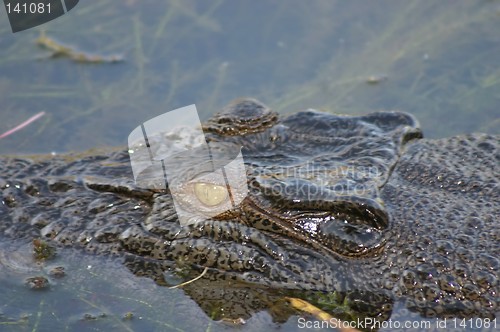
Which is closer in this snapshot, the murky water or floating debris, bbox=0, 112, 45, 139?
floating debris, bbox=0, 112, 45, 139

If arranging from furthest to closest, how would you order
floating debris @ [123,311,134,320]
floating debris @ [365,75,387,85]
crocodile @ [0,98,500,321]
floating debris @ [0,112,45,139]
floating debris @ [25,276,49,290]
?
1. floating debris @ [365,75,387,85]
2. floating debris @ [0,112,45,139]
3. floating debris @ [25,276,49,290]
4. floating debris @ [123,311,134,320]
5. crocodile @ [0,98,500,321]

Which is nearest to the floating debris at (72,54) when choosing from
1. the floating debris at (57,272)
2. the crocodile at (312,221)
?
the crocodile at (312,221)

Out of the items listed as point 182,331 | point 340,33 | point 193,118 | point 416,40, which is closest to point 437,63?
point 416,40

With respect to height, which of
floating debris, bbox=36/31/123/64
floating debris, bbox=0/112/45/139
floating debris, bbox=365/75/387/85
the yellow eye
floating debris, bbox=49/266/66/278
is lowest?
floating debris, bbox=365/75/387/85

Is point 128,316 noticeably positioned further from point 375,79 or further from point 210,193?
point 375,79

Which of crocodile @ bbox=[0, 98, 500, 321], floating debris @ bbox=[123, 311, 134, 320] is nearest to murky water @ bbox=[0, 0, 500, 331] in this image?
crocodile @ bbox=[0, 98, 500, 321]

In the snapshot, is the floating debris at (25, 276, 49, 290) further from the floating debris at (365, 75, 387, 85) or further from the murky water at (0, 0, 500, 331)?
the floating debris at (365, 75, 387, 85)

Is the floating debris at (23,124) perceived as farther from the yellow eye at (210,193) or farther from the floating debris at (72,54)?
the yellow eye at (210,193)

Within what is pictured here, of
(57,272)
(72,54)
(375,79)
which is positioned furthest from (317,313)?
(72,54)
